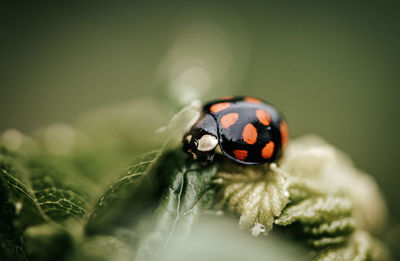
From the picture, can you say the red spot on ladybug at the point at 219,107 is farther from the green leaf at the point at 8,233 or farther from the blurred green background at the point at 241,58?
the blurred green background at the point at 241,58

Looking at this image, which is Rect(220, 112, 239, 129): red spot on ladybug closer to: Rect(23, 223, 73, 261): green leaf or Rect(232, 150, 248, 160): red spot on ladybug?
Rect(232, 150, 248, 160): red spot on ladybug

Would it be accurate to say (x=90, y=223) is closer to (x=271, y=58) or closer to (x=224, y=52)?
(x=224, y=52)

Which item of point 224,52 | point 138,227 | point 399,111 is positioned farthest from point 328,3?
point 138,227

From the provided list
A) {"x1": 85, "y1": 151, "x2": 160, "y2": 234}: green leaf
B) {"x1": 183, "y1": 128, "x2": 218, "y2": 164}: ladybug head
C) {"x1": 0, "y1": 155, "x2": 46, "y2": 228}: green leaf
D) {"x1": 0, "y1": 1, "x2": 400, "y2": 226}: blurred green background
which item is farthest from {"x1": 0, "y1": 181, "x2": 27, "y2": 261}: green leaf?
{"x1": 0, "y1": 1, "x2": 400, "y2": 226}: blurred green background

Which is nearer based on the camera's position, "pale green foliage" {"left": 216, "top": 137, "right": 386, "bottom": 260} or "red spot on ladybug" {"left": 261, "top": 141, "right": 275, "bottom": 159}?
"pale green foliage" {"left": 216, "top": 137, "right": 386, "bottom": 260}

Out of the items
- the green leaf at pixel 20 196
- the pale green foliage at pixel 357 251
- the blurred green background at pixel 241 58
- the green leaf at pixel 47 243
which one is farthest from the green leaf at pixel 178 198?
the blurred green background at pixel 241 58

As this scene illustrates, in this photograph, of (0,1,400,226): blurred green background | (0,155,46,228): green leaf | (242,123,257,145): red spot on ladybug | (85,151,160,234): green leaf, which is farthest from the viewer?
(0,1,400,226): blurred green background

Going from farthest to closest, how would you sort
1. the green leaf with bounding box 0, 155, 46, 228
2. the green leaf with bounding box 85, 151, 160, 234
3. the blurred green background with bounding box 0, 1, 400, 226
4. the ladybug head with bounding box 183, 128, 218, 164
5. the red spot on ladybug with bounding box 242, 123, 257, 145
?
the blurred green background with bounding box 0, 1, 400, 226 → the red spot on ladybug with bounding box 242, 123, 257, 145 → the ladybug head with bounding box 183, 128, 218, 164 → the green leaf with bounding box 85, 151, 160, 234 → the green leaf with bounding box 0, 155, 46, 228
